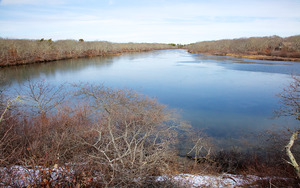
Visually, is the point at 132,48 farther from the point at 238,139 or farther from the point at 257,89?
the point at 238,139

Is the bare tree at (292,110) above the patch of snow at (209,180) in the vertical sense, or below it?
above

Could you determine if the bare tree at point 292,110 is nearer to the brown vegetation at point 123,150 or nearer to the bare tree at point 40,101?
the brown vegetation at point 123,150

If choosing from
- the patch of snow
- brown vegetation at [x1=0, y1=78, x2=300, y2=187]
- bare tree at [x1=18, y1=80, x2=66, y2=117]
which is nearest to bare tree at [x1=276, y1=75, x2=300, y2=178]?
brown vegetation at [x1=0, y1=78, x2=300, y2=187]

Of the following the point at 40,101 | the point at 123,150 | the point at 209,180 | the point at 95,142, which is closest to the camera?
the point at 209,180

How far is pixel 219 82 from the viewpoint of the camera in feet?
64.2

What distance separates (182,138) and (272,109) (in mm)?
7690

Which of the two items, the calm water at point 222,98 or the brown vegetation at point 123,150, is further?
the calm water at point 222,98

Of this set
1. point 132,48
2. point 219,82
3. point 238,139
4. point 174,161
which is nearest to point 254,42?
point 219,82

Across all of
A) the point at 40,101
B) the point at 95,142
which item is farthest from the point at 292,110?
the point at 40,101

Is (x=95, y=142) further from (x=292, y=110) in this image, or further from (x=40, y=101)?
(x=292, y=110)

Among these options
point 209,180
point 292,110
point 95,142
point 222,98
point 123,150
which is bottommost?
point 95,142

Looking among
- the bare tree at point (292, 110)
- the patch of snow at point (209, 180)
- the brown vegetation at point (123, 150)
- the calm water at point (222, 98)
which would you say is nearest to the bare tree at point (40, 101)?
the brown vegetation at point (123, 150)

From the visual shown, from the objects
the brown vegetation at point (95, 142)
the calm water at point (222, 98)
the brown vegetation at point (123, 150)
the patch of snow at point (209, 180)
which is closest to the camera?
the brown vegetation at point (95, 142)

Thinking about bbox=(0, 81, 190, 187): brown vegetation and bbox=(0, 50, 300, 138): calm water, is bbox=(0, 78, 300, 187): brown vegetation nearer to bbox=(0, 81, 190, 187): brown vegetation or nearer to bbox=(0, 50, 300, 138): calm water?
bbox=(0, 81, 190, 187): brown vegetation
